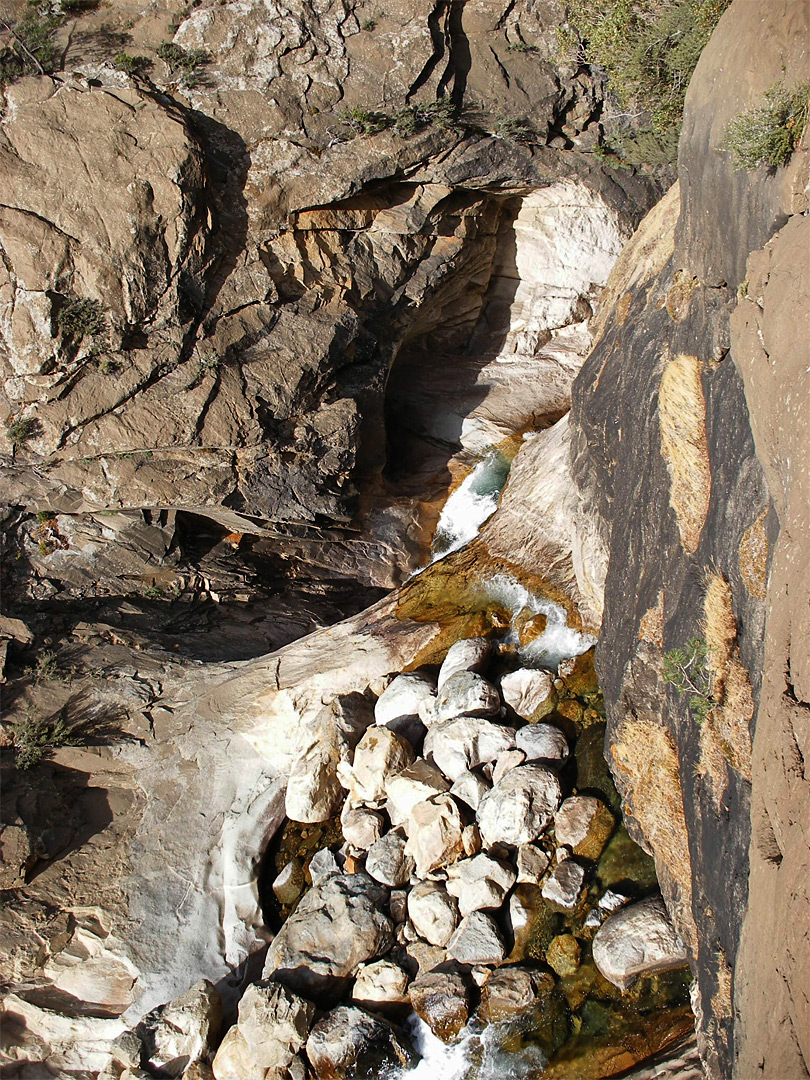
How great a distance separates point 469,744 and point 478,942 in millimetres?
1825

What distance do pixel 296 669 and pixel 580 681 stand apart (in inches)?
137

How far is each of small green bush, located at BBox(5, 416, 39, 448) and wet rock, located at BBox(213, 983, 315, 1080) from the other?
6.44m

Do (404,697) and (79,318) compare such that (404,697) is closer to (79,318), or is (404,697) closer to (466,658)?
(466,658)

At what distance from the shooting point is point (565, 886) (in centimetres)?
694

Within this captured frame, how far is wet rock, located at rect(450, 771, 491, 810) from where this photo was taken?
779 centimetres

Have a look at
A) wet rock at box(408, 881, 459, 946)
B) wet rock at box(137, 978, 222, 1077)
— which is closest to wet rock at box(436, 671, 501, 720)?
wet rock at box(408, 881, 459, 946)

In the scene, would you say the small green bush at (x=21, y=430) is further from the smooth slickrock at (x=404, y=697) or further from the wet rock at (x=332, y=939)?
the wet rock at (x=332, y=939)

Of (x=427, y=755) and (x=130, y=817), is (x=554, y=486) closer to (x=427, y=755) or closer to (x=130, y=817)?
(x=427, y=755)

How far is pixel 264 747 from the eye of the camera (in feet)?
31.0

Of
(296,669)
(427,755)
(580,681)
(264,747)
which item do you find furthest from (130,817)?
(580,681)

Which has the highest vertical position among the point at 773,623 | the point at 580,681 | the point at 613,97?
the point at 613,97

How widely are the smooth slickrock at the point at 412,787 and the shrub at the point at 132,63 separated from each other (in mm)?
8669

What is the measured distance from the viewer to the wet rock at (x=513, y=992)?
6621 millimetres

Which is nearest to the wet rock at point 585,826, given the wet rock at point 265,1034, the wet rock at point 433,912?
the wet rock at point 433,912
